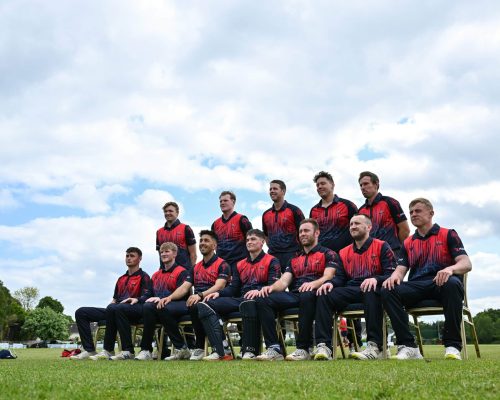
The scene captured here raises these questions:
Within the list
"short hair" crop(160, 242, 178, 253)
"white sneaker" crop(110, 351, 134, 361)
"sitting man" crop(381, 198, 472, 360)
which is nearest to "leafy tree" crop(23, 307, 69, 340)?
"white sneaker" crop(110, 351, 134, 361)

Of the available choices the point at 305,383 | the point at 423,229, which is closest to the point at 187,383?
the point at 305,383

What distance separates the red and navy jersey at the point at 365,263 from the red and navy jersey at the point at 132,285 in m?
4.11

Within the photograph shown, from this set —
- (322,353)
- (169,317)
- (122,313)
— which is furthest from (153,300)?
(322,353)

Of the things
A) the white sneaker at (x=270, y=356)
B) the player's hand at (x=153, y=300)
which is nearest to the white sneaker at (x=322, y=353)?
the white sneaker at (x=270, y=356)

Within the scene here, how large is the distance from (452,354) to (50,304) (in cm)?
12247

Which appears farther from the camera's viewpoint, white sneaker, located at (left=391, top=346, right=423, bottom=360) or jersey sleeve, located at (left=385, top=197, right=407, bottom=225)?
jersey sleeve, located at (left=385, top=197, right=407, bottom=225)

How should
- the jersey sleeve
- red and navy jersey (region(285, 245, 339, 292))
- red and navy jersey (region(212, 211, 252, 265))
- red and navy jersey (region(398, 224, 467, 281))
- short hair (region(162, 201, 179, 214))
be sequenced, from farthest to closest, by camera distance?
short hair (region(162, 201, 179, 214)) → red and navy jersey (region(212, 211, 252, 265)) → the jersey sleeve → red and navy jersey (region(285, 245, 339, 292)) → red and navy jersey (region(398, 224, 467, 281))

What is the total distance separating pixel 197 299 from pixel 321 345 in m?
2.40

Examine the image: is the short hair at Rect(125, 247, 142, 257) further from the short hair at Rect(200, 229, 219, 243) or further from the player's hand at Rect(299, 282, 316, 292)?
the player's hand at Rect(299, 282, 316, 292)

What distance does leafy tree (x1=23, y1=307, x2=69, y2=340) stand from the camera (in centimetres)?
10075

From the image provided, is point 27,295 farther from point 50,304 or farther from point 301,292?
point 301,292

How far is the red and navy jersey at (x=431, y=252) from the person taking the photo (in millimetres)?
7261

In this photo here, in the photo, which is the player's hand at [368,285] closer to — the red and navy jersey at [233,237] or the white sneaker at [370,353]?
the white sneaker at [370,353]

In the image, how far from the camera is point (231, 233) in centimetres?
1023
